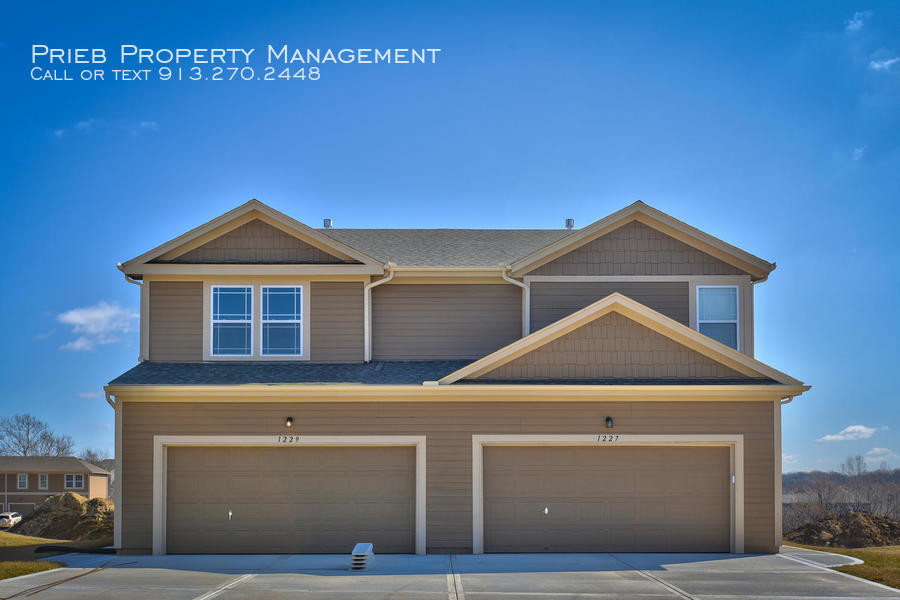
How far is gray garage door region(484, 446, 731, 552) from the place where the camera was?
50.3ft

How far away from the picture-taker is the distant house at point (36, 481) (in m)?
49.9

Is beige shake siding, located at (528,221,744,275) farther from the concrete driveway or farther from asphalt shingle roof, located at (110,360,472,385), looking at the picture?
the concrete driveway

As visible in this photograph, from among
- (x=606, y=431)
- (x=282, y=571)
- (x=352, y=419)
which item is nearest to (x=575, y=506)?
(x=606, y=431)

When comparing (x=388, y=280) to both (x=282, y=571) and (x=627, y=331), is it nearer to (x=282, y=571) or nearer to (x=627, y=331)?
(x=627, y=331)

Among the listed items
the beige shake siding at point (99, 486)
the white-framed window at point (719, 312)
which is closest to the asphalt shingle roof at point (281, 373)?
the white-framed window at point (719, 312)

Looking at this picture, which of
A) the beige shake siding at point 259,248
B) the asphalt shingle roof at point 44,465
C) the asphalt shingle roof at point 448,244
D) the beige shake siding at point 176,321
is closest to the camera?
the beige shake siding at point 176,321

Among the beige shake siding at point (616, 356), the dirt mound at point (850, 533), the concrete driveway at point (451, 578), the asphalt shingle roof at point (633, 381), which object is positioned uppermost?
the beige shake siding at point (616, 356)

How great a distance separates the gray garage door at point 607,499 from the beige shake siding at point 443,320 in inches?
124

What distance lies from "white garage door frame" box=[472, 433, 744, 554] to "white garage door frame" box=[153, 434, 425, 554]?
990 mm

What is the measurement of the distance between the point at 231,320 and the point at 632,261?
8.63m

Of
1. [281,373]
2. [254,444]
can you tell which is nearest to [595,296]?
[281,373]

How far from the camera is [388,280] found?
695 inches

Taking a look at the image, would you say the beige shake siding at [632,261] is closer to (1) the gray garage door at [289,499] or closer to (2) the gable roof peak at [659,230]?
(2) the gable roof peak at [659,230]

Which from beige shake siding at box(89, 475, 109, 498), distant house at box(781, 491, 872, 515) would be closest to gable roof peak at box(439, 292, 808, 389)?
distant house at box(781, 491, 872, 515)
